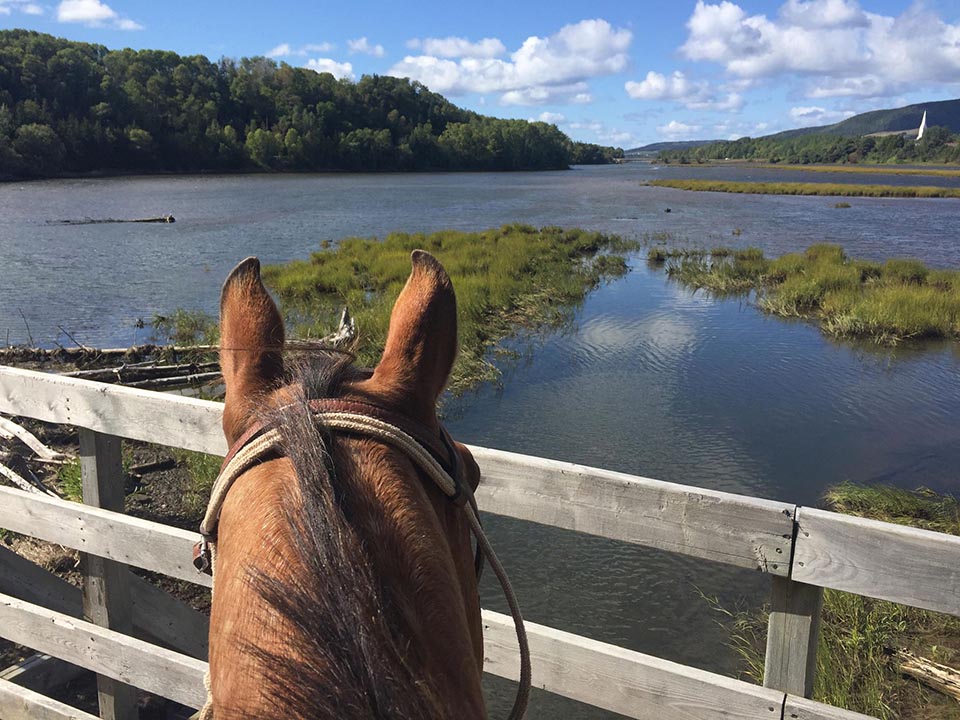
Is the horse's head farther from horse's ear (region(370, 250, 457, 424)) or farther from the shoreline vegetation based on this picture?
the shoreline vegetation

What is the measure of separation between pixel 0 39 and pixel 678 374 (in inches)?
4722

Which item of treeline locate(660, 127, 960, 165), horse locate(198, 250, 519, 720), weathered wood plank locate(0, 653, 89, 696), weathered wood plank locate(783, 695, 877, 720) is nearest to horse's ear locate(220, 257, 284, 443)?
horse locate(198, 250, 519, 720)

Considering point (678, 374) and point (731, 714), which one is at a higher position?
point (731, 714)

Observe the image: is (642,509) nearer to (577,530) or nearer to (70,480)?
(577,530)

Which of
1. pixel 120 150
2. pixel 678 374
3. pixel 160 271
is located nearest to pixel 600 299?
pixel 678 374

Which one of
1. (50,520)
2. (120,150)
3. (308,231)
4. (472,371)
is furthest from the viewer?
(120,150)

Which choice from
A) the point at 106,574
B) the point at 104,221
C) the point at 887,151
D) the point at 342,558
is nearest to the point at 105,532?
the point at 106,574

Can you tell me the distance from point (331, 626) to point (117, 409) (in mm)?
2133

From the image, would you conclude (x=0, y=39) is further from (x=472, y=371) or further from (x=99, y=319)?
(x=472, y=371)

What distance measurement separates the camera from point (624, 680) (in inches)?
78.4

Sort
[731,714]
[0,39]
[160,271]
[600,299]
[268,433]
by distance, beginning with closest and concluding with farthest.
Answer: [268,433] → [731,714] → [600,299] → [160,271] → [0,39]

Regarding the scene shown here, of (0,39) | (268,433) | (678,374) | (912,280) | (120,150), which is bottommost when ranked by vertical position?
(678,374)

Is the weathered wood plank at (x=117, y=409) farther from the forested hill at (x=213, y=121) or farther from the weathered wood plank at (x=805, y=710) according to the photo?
the forested hill at (x=213, y=121)

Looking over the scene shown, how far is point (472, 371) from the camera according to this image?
11047 millimetres
